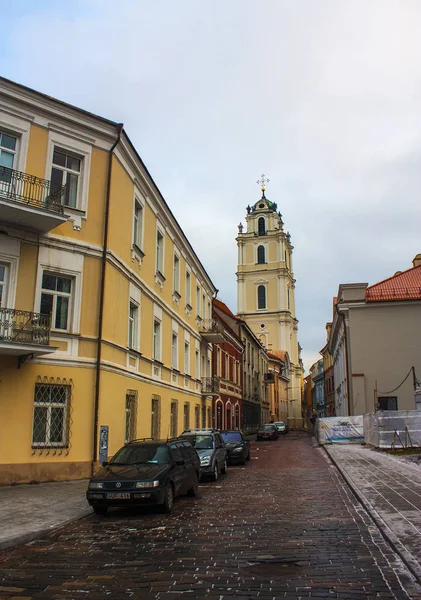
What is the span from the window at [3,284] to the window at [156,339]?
8684 millimetres

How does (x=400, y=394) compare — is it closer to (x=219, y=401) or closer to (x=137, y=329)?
(x=219, y=401)

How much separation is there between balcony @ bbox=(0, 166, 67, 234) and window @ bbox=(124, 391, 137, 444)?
6.75 m

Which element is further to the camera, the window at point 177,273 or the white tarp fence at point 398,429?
the window at point 177,273

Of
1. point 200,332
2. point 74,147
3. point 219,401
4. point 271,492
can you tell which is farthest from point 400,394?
point 74,147

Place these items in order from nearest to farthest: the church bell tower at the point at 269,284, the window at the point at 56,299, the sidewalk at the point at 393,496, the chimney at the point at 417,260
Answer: the sidewalk at the point at 393,496 < the window at the point at 56,299 < the chimney at the point at 417,260 < the church bell tower at the point at 269,284

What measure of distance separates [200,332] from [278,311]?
56648 millimetres

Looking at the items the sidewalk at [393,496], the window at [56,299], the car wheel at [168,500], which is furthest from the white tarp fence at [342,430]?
the car wheel at [168,500]

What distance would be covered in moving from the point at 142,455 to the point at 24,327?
516 cm

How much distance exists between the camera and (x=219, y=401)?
36.9 m

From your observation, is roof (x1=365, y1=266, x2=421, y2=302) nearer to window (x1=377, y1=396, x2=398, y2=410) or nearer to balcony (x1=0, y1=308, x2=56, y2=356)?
window (x1=377, y1=396, x2=398, y2=410)

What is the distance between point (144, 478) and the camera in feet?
34.0

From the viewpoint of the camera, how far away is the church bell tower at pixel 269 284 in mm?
87312

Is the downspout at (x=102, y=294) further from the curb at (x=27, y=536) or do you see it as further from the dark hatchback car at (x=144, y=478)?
the curb at (x=27, y=536)

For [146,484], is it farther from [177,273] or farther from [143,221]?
[177,273]
